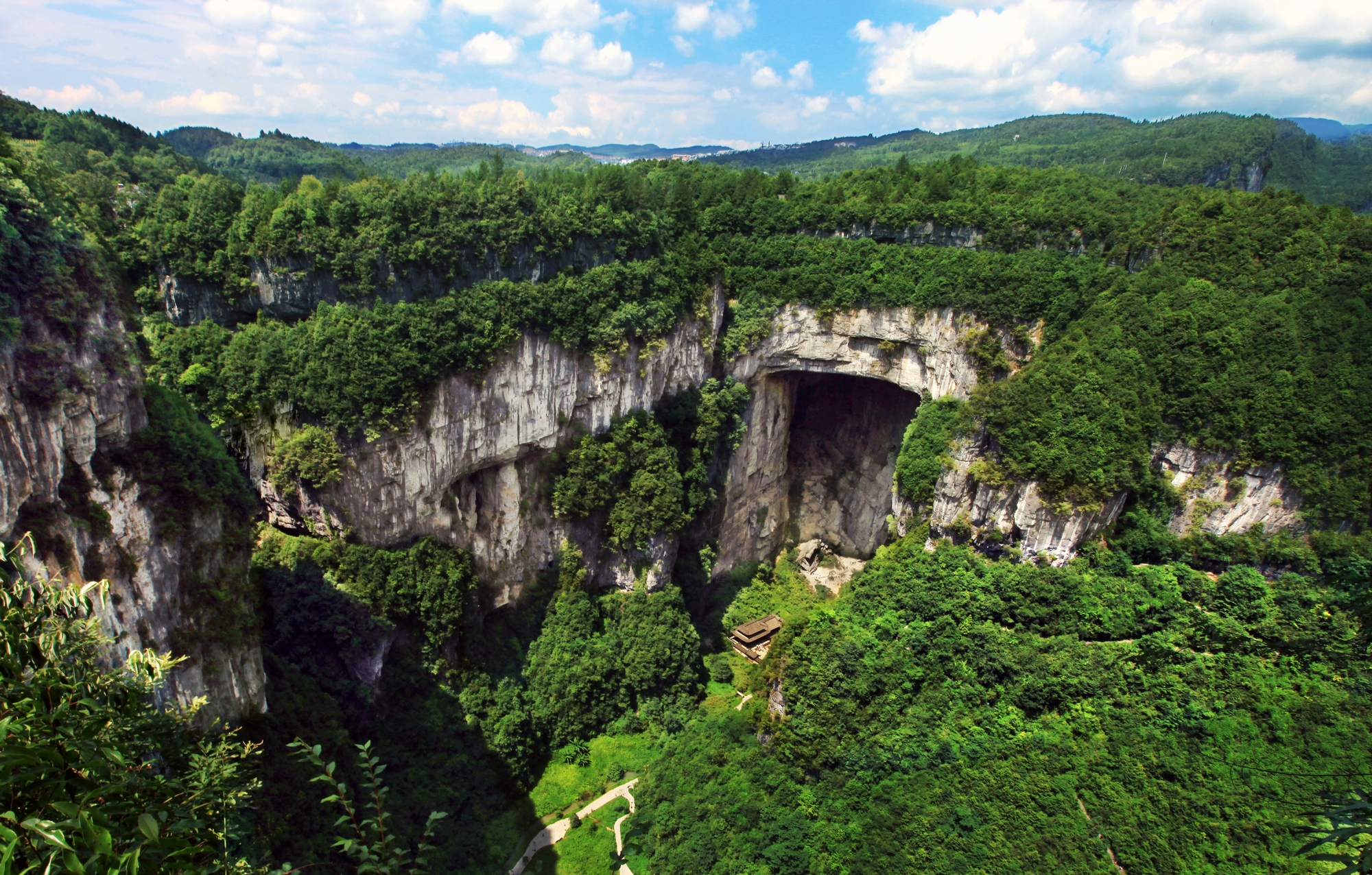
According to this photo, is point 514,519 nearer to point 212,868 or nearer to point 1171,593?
point 1171,593

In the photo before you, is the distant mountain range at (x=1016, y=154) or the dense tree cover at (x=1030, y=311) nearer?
the dense tree cover at (x=1030, y=311)

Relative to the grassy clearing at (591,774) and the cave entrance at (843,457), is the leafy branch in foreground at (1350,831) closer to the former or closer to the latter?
the grassy clearing at (591,774)

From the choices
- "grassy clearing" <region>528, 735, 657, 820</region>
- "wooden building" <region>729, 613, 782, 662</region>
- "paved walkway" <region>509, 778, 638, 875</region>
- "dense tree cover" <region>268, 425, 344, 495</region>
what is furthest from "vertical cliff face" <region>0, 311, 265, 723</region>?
"wooden building" <region>729, 613, 782, 662</region>

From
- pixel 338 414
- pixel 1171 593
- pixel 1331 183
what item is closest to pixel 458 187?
pixel 338 414

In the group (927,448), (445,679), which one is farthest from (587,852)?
(927,448)

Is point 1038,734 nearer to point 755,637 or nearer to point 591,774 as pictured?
point 755,637

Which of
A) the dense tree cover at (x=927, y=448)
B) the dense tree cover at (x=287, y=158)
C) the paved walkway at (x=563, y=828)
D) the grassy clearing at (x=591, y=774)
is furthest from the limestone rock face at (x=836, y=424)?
the dense tree cover at (x=287, y=158)

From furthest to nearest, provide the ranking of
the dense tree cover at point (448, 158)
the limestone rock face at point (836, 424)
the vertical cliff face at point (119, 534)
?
the dense tree cover at point (448, 158) → the limestone rock face at point (836, 424) → the vertical cliff face at point (119, 534)
